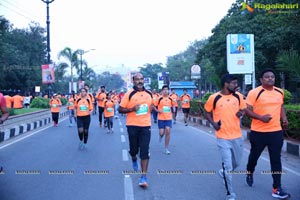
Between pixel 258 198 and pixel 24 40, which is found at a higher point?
pixel 24 40

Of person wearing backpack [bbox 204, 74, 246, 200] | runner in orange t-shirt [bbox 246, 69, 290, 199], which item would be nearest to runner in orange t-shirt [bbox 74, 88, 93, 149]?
person wearing backpack [bbox 204, 74, 246, 200]

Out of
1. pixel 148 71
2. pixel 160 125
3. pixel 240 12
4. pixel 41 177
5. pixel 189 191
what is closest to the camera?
pixel 189 191

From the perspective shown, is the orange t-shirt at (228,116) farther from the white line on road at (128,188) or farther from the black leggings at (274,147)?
the white line on road at (128,188)

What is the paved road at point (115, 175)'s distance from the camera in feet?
19.9

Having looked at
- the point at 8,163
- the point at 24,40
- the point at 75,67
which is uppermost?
the point at 24,40

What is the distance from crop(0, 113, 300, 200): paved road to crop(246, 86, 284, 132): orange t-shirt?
1.06m

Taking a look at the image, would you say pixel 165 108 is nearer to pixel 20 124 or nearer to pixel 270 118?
pixel 270 118

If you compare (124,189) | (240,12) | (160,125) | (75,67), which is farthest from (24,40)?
(124,189)

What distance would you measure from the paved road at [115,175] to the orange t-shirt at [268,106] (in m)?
1.06

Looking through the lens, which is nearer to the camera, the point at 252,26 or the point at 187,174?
the point at 187,174

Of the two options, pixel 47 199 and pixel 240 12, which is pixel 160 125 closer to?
pixel 47 199

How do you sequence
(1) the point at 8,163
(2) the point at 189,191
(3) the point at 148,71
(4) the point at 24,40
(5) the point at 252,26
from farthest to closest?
(3) the point at 148,71
(4) the point at 24,40
(5) the point at 252,26
(1) the point at 8,163
(2) the point at 189,191

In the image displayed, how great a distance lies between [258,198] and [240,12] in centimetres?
2607

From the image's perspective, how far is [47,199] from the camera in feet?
19.1
